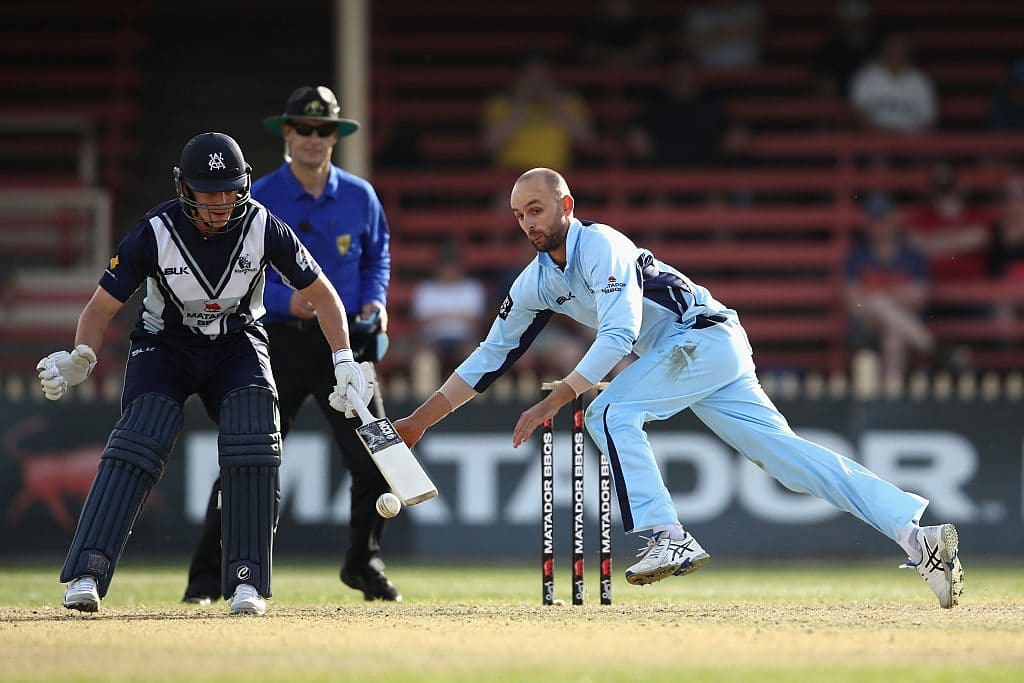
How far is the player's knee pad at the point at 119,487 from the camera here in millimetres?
7137

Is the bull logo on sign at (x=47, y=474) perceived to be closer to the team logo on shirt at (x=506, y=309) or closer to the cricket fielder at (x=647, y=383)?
the cricket fielder at (x=647, y=383)

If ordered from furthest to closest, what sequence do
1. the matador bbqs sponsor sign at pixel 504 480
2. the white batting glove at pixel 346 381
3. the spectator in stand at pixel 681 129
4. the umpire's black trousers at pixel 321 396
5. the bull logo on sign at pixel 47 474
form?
the spectator in stand at pixel 681 129 → the bull logo on sign at pixel 47 474 → the matador bbqs sponsor sign at pixel 504 480 → the umpire's black trousers at pixel 321 396 → the white batting glove at pixel 346 381

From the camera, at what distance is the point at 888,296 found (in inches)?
574

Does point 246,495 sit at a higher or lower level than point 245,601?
higher

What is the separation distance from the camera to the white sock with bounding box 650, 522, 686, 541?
7.18 meters

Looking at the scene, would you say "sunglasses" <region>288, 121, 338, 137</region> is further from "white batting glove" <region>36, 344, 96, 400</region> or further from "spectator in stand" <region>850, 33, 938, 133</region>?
"spectator in stand" <region>850, 33, 938, 133</region>

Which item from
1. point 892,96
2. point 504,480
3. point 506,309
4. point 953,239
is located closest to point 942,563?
point 506,309

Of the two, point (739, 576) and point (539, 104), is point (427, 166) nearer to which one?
point (539, 104)

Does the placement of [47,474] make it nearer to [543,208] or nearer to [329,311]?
[329,311]

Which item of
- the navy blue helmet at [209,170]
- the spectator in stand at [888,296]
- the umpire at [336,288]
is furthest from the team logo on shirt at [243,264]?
the spectator in stand at [888,296]

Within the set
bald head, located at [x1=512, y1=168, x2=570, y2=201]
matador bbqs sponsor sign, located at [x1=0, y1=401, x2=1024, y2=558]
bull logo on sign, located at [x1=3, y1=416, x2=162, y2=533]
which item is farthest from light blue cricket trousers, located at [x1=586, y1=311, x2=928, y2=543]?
bull logo on sign, located at [x1=3, y1=416, x2=162, y2=533]

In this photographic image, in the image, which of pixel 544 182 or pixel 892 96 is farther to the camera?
pixel 892 96

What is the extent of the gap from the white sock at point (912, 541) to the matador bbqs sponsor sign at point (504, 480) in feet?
18.2

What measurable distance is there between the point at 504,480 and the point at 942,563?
6004 millimetres
